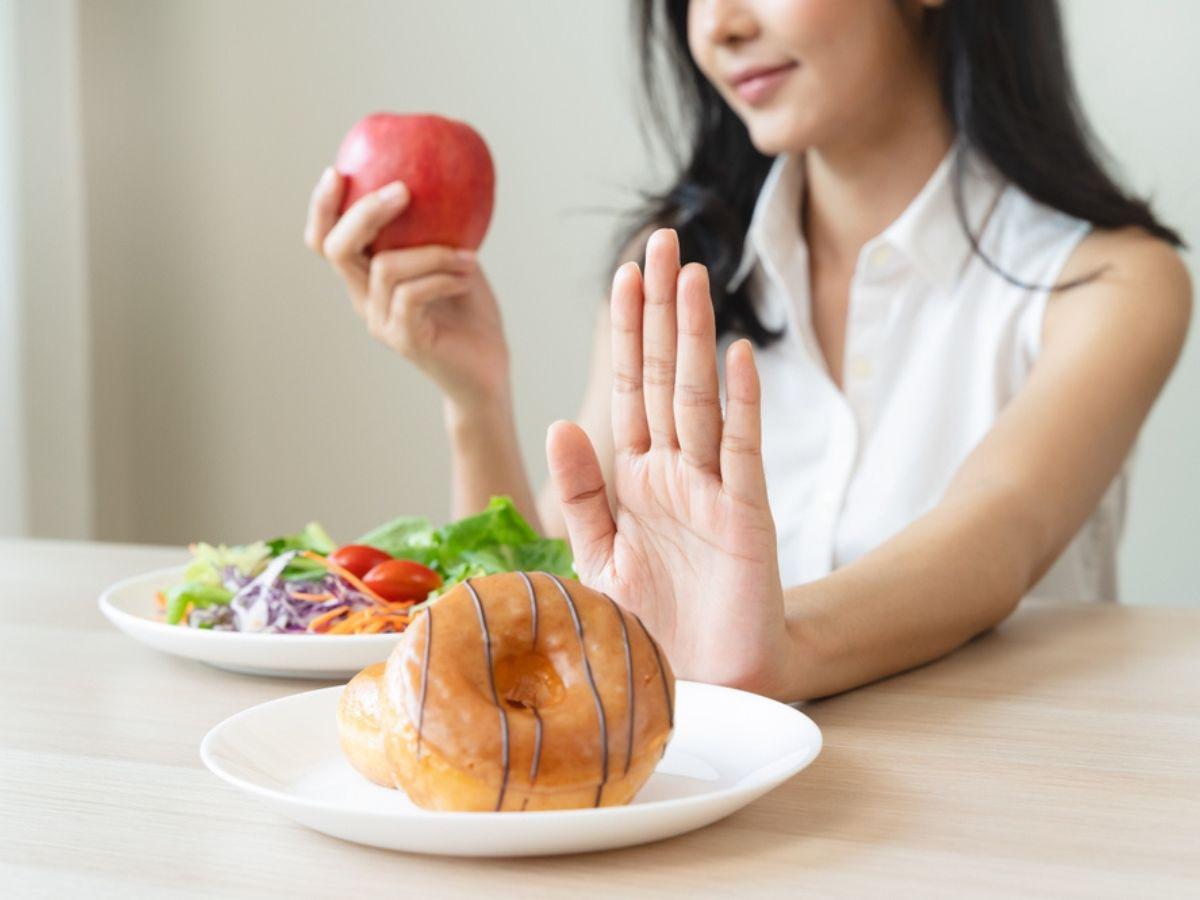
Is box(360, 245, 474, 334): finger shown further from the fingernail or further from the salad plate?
the salad plate

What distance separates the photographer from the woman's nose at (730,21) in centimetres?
162

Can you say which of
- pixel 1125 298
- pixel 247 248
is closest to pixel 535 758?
pixel 1125 298

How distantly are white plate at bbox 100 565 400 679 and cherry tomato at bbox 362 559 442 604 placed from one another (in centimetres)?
10

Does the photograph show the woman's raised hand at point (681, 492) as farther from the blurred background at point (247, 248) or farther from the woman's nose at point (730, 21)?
the blurred background at point (247, 248)

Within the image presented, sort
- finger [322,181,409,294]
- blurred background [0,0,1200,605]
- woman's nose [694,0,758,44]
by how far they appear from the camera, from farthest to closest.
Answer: blurred background [0,0,1200,605]
woman's nose [694,0,758,44]
finger [322,181,409,294]

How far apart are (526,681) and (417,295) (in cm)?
94

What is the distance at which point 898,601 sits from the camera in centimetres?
101

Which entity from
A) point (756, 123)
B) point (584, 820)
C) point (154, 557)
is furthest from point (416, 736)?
point (756, 123)

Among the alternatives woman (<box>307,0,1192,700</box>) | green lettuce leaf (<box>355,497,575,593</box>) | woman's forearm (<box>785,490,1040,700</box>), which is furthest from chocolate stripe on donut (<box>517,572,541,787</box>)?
green lettuce leaf (<box>355,497,575,593</box>)

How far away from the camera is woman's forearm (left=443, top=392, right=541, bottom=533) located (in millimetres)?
1777

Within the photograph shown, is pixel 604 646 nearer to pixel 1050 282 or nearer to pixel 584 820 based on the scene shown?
pixel 584 820

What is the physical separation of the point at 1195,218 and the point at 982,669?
83.4 inches

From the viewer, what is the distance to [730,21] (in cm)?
162

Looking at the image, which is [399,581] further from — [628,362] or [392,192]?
[392,192]
